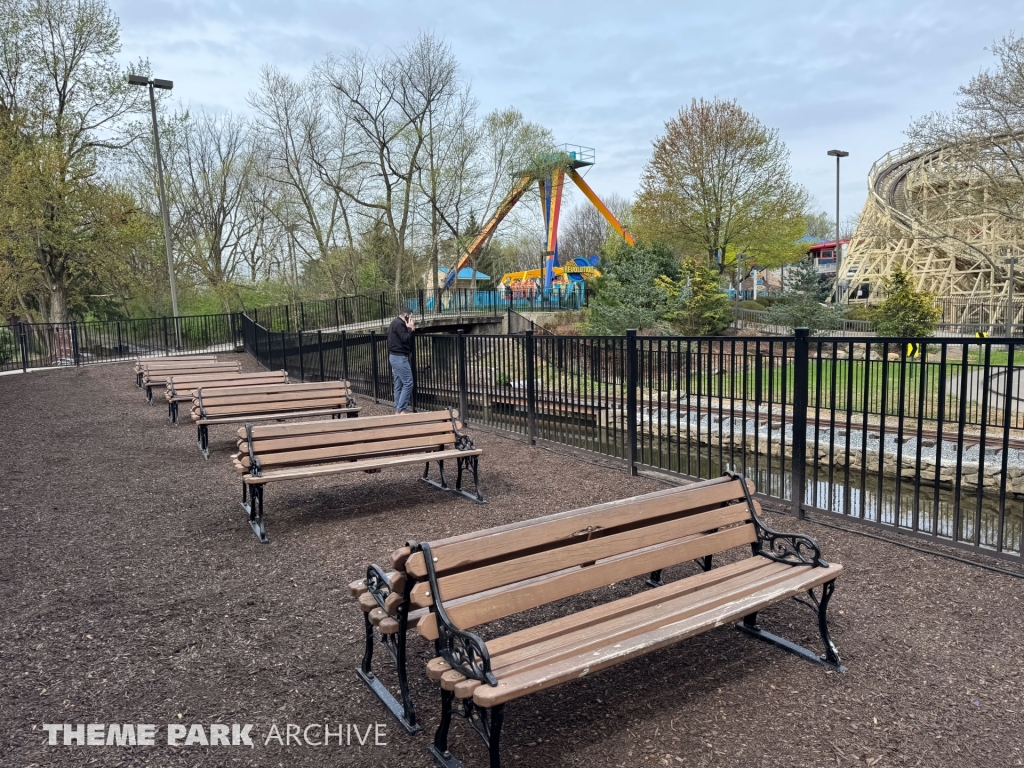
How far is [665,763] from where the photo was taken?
8.77 feet

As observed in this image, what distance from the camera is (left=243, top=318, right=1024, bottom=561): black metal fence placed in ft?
16.0

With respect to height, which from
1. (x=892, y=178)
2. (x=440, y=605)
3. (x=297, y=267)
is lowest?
(x=440, y=605)

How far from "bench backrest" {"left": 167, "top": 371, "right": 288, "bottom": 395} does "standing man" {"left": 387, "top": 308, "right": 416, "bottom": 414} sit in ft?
7.72

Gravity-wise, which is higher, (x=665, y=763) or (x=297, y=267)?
(x=297, y=267)

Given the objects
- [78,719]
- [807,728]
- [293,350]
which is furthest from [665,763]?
[293,350]

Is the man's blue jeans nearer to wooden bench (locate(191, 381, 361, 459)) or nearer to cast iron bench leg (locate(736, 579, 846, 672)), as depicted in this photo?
wooden bench (locate(191, 381, 361, 459))

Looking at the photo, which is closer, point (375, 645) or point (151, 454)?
point (375, 645)

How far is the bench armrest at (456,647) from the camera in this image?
8.09 ft

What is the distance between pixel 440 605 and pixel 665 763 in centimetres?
108

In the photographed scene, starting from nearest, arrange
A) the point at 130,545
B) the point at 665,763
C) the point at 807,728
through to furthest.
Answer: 1. the point at 665,763
2. the point at 807,728
3. the point at 130,545

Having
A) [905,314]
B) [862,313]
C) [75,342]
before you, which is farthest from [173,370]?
[862,313]

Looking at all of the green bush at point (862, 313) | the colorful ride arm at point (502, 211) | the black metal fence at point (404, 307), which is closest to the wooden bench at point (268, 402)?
the black metal fence at point (404, 307)

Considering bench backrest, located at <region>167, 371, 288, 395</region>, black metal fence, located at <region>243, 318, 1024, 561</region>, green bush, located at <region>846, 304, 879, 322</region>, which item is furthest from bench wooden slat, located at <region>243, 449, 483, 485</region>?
green bush, located at <region>846, 304, 879, 322</region>

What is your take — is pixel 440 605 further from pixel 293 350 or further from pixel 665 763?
pixel 293 350
